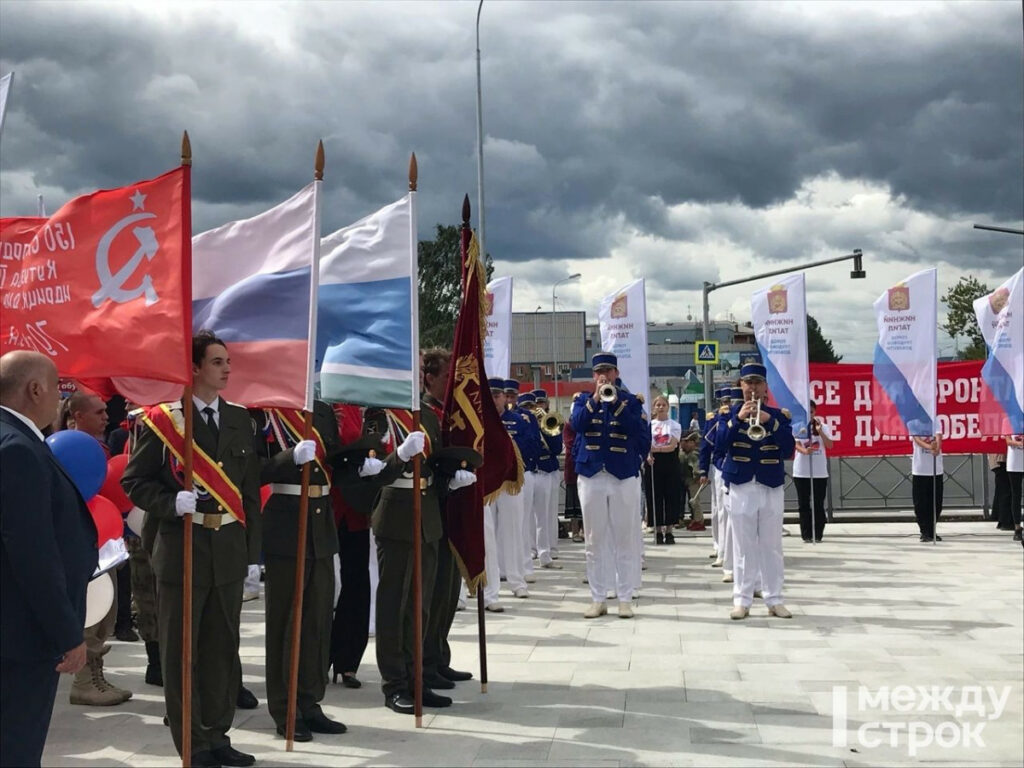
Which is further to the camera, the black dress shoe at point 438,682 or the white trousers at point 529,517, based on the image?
the white trousers at point 529,517

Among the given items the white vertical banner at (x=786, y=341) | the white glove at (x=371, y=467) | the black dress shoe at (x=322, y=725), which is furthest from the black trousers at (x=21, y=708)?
the white vertical banner at (x=786, y=341)

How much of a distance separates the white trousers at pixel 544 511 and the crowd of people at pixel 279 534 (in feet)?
13.6

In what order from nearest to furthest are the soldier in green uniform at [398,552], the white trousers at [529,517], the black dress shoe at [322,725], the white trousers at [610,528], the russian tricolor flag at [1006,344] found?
the black dress shoe at [322,725] → the soldier in green uniform at [398,552] → the white trousers at [610,528] → the white trousers at [529,517] → the russian tricolor flag at [1006,344]

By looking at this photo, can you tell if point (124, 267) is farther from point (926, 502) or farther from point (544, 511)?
point (926, 502)

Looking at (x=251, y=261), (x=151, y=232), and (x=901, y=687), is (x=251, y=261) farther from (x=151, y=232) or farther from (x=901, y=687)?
(x=901, y=687)

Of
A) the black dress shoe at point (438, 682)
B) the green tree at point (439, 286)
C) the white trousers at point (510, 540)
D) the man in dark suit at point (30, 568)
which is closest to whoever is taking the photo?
the man in dark suit at point (30, 568)

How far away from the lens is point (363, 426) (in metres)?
7.59

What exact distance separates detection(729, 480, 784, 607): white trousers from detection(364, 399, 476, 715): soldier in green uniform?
14.3 feet

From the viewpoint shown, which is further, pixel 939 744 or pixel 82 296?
pixel 939 744

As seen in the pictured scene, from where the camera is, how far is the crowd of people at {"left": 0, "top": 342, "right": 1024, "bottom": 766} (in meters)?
4.11

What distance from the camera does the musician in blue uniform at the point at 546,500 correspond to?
1587 cm

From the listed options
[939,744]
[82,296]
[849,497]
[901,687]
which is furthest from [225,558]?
[849,497]

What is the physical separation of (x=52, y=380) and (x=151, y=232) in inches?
66.0

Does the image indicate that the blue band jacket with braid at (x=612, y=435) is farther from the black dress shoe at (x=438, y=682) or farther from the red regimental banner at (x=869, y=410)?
the red regimental banner at (x=869, y=410)
